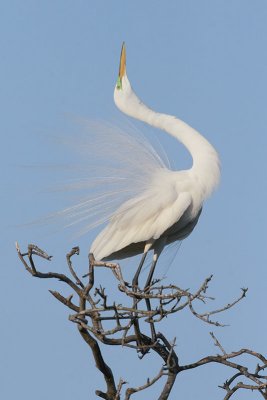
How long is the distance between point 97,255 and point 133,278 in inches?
13.5

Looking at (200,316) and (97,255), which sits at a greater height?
(97,255)

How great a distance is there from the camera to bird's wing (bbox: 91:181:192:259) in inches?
267

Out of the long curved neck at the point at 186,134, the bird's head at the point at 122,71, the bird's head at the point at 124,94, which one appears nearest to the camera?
the long curved neck at the point at 186,134

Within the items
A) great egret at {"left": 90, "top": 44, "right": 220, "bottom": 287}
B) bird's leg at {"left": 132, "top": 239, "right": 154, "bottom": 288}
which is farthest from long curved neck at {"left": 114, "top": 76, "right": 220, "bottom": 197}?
bird's leg at {"left": 132, "top": 239, "right": 154, "bottom": 288}

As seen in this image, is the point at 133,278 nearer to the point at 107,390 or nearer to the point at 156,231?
the point at 156,231

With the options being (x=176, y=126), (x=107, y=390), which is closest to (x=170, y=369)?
(x=107, y=390)

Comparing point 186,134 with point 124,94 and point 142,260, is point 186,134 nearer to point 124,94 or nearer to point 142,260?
point 124,94

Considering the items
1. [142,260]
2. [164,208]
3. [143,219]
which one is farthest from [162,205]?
[142,260]

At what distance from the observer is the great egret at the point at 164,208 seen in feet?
22.3

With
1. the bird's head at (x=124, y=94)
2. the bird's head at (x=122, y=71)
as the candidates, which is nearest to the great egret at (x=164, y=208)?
the bird's head at (x=124, y=94)

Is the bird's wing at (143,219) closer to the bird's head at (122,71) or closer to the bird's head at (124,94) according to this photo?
the bird's head at (124,94)

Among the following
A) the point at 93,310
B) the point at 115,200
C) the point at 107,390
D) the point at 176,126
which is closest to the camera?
the point at 93,310

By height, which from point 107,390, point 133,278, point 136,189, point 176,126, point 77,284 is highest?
point 176,126

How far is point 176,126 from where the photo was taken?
287 inches
